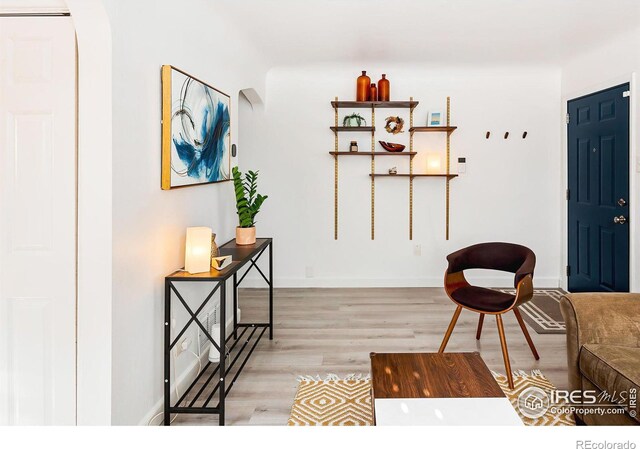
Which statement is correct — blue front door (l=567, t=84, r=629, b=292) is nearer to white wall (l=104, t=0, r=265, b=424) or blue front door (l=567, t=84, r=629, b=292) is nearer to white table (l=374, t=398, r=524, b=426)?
white table (l=374, t=398, r=524, b=426)

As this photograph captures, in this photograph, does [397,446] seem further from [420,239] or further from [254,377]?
[420,239]

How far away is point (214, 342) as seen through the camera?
222 cm

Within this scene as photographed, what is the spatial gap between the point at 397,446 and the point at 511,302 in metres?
2.83

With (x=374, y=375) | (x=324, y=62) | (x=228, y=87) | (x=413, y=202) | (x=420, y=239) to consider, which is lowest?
(x=374, y=375)

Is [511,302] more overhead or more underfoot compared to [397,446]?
more underfoot

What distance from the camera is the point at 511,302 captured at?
9.33ft

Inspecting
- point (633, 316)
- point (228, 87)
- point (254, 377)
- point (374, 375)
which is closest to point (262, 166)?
point (228, 87)

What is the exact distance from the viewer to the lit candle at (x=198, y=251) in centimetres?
238

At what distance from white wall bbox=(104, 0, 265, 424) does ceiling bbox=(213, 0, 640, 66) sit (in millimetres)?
851

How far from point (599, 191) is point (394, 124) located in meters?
2.14

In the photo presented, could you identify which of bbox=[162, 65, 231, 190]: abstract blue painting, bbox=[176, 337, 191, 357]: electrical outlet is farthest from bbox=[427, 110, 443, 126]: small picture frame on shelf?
bbox=[176, 337, 191, 357]: electrical outlet

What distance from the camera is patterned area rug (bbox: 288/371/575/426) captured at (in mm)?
2225

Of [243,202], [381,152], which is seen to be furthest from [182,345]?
[381,152]

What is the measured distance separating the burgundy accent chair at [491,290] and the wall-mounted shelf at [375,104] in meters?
2.09
